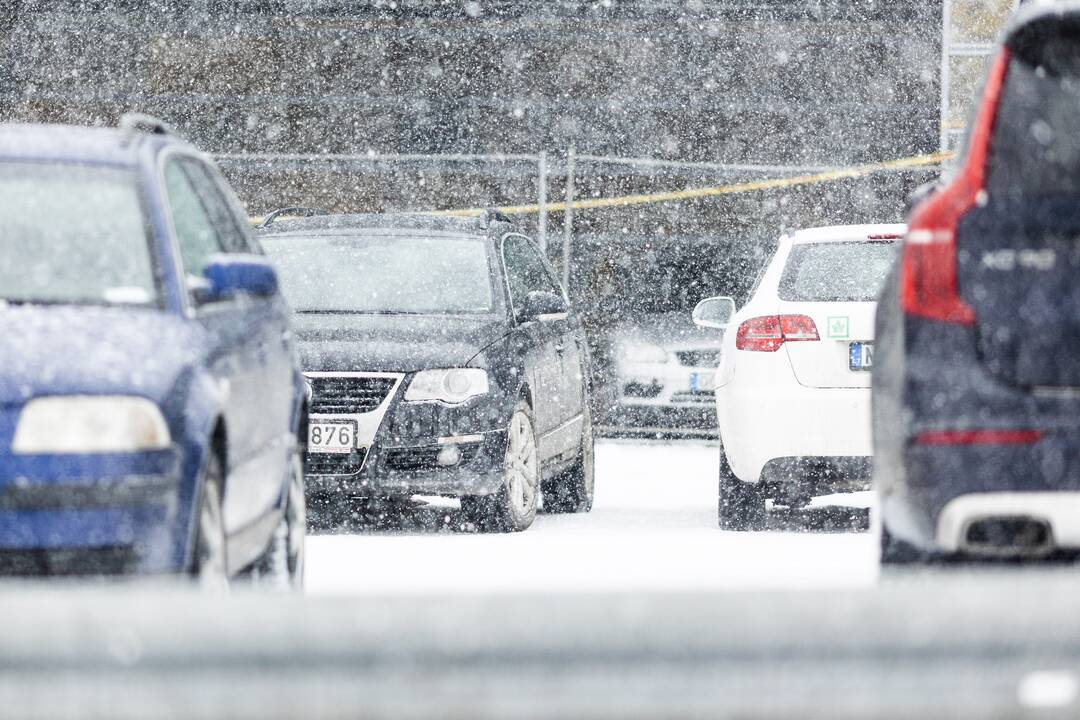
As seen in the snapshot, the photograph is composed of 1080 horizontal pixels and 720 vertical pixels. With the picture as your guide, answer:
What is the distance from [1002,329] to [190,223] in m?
2.70

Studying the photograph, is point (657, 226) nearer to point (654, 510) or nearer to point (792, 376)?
point (654, 510)

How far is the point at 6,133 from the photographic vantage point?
267 inches

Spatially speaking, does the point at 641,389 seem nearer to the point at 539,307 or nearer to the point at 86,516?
the point at 539,307

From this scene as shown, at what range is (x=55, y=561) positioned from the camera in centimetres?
504

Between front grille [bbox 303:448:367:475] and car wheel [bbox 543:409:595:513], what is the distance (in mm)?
2261

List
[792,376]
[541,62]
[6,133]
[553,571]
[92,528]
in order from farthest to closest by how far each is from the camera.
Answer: [541,62] < [792,376] < [553,571] < [6,133] < [92,528]

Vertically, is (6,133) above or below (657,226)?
above

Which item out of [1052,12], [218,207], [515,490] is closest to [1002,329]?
[1052,12]

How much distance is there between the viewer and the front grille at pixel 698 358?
16844 mm

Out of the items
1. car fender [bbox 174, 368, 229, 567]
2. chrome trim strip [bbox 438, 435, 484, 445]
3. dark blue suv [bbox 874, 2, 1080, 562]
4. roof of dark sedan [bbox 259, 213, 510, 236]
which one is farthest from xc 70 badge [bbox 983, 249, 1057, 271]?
roof of dark sedan [bbox 259, 213, 510, 236]

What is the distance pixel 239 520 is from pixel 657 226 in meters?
17.9

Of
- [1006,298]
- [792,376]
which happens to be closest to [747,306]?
[792,376]

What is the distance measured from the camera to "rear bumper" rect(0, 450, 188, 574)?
504 cm

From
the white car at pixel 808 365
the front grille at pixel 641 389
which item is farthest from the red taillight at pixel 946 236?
the front grille at pixel 641 389
